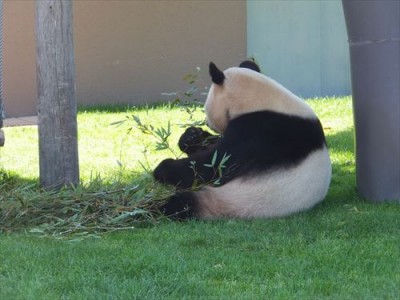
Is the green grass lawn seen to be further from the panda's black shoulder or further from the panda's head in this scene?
the panda's head

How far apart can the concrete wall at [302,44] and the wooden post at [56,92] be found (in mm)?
7581

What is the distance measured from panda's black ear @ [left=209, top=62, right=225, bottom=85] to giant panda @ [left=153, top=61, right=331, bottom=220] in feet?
0.03

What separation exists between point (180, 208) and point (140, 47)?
Result: 7.22m

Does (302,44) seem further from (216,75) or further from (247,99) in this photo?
(247,99)

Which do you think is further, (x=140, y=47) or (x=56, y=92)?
(x=140, y=47)

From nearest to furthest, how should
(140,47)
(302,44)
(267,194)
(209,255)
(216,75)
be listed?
(209,255), (267,194), (216,75), (140,47), (302,44)

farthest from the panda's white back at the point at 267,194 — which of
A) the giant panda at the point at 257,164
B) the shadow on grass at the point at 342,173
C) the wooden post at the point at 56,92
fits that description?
the wooden post at the point at 56,92

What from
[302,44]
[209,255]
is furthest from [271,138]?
[302,44]

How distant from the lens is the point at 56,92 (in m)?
5.90

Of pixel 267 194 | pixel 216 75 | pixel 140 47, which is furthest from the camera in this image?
pixel 140 47

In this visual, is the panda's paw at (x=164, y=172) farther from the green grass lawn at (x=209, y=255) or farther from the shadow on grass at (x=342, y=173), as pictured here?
the shadow on grass at (x=342, y=173)

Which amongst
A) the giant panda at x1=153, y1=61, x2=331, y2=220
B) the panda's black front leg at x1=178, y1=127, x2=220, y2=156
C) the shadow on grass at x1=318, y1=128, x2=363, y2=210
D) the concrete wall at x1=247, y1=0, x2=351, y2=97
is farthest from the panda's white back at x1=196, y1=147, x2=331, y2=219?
the concrete wall at x1=247, y1=0, x2=351, y2=97

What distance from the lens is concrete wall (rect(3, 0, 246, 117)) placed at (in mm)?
12289

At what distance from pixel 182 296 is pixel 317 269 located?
0.82 metres
